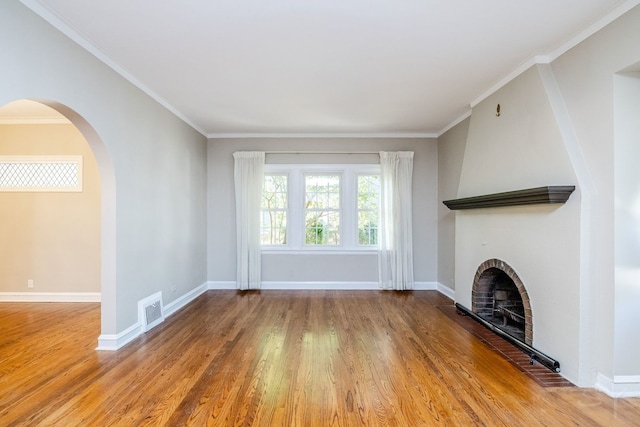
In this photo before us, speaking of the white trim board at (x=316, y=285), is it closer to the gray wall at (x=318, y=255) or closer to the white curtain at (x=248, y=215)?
the gray wall at (x=318, y=255)

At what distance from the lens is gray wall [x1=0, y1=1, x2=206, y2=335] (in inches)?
87.0

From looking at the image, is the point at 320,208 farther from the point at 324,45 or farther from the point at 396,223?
the point at 324,45

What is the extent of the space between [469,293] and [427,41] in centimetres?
304

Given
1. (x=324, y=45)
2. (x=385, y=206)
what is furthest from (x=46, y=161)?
(x=385, y=206)

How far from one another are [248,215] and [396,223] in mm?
2644

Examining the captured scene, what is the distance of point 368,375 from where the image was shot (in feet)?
8.58

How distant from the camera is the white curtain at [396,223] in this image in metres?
5.51

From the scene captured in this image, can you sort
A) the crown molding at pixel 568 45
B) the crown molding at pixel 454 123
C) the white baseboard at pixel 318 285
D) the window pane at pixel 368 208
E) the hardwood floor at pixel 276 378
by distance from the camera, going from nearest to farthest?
the hardwood floor at pixel 276 378 → the crown molding at pixel 568 45 → the crown molding at pixel 454 123 → the white baseboard at pixel 318 285 → the window pane at pixel 368 208

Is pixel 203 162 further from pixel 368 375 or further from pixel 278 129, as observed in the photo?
pixel 368 375

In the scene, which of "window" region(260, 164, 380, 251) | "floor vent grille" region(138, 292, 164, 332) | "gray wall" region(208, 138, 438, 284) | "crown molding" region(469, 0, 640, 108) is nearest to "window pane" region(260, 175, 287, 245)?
"window" region(260, 164, 380, 251)

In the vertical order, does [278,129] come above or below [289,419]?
above

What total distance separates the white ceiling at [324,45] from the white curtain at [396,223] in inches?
55.2

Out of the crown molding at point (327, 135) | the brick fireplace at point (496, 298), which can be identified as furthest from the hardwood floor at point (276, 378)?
the crown molding at point (327, 135)

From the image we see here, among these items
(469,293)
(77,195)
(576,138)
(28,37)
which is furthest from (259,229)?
(576,138)
